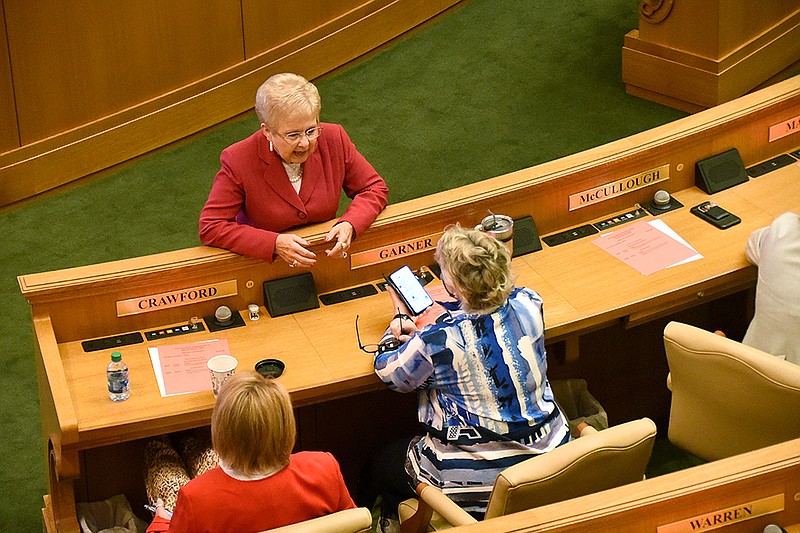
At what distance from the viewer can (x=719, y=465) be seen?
299 cm

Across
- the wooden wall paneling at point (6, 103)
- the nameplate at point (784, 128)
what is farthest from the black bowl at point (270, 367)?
the wooden wall paneling at point (6, 103)

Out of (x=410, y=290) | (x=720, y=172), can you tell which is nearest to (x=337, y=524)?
(x=410, y=290)

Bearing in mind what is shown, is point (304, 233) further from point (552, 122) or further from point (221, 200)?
point (552, 122)

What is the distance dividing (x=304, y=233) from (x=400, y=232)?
0.32m

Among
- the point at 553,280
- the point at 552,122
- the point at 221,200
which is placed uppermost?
the point at 221,200

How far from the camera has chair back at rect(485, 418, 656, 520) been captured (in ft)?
9.80

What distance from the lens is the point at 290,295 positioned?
3.88m

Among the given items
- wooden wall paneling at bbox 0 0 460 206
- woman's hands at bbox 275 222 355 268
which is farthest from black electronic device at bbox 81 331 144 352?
wooden wall paneling at bbox 0 0 460 206

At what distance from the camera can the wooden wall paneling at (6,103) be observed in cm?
533

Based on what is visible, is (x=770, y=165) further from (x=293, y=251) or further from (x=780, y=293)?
(x=293, y=251)

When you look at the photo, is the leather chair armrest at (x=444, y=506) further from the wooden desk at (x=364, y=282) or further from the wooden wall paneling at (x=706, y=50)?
the wooden wall paneling at (x=706, y=50)

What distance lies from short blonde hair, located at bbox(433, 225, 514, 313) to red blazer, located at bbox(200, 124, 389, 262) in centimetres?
63

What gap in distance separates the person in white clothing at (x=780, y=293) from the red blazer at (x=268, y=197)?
1.19 m

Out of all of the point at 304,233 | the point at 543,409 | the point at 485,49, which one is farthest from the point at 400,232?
the point at 485,49
